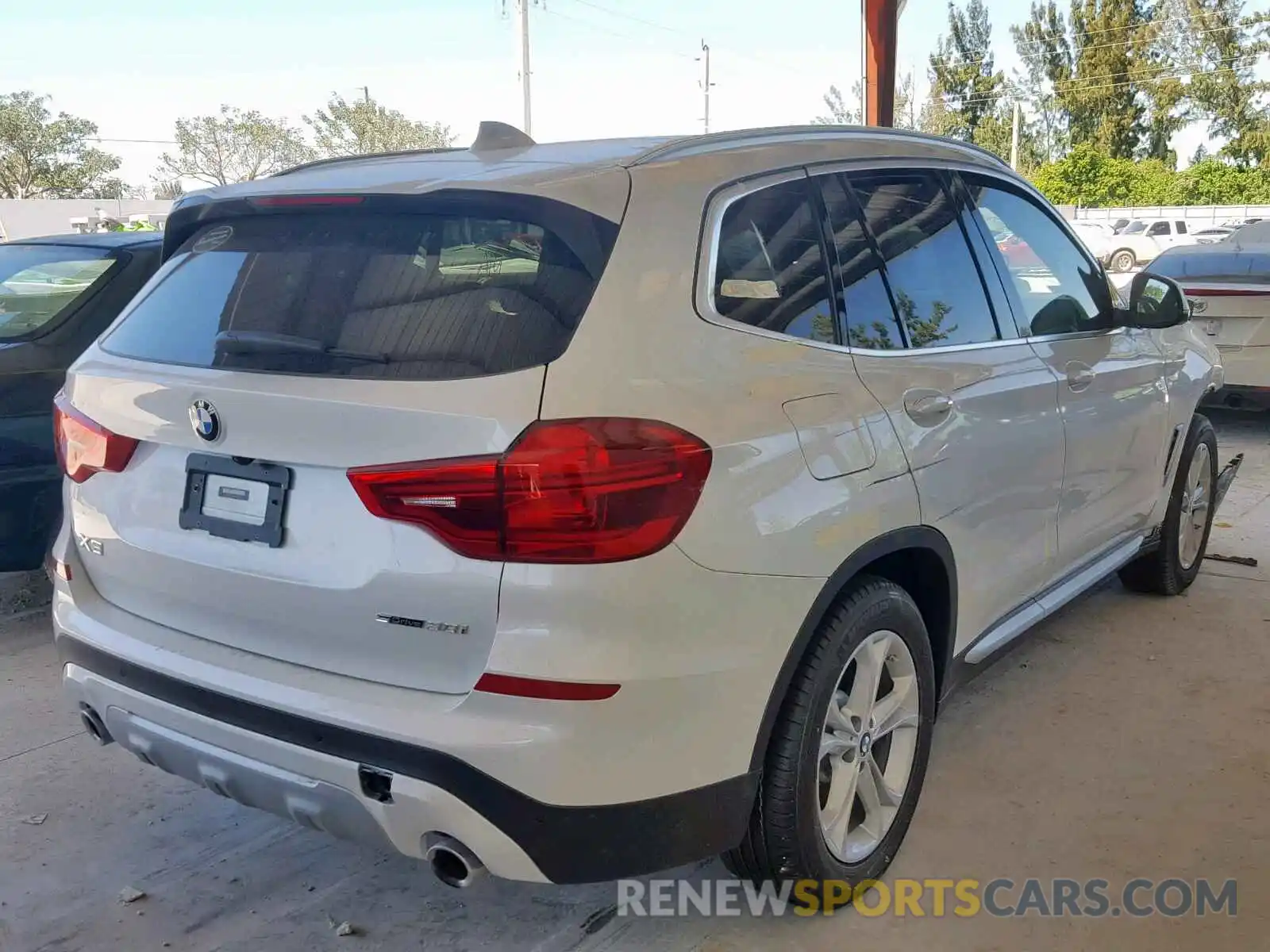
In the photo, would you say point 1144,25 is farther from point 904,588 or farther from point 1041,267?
point 904,588

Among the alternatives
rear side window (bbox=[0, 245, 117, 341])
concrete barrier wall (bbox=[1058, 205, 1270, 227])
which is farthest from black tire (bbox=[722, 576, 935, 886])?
concrete barrier wall (bbox=[1058, 205, 1270, 227])

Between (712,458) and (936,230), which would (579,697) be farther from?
(936,230)

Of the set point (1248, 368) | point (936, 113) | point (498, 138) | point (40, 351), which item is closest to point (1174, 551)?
point (498, 138)

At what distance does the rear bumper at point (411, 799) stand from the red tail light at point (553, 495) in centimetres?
42

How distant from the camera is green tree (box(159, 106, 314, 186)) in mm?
57625

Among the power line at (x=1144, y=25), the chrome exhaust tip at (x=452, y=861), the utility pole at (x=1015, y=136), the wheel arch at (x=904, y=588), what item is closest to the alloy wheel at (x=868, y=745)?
the wheel arch at (x=904, y=588)

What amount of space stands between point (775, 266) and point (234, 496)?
123cm

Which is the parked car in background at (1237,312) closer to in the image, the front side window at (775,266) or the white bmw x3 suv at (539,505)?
the white bmw x3 suv at (539,505)

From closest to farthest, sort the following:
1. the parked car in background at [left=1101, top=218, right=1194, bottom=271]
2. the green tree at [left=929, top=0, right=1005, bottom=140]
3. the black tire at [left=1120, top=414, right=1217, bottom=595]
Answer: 1. the black tire at [left=1120, top=414, right=1217, bottom=595]
2. the parked car in background at [left=1101, top=218, right=1194, bottom=271]
3. the green tree at [left=929, top=0, right=1005, bottom=140]

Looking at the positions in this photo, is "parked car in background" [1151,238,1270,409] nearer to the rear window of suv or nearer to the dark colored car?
the dark colored car

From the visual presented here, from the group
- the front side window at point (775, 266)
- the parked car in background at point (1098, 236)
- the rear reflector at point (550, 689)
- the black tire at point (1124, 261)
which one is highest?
the parked car in background at point (1098, 236)

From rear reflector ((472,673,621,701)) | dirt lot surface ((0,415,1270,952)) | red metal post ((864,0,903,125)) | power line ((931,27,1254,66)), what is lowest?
dirt lot surface ((0,415,1270,952))

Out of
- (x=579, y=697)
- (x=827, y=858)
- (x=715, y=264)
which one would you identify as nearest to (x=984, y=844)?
(x=827, y=858)

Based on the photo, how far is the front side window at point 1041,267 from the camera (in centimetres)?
345
